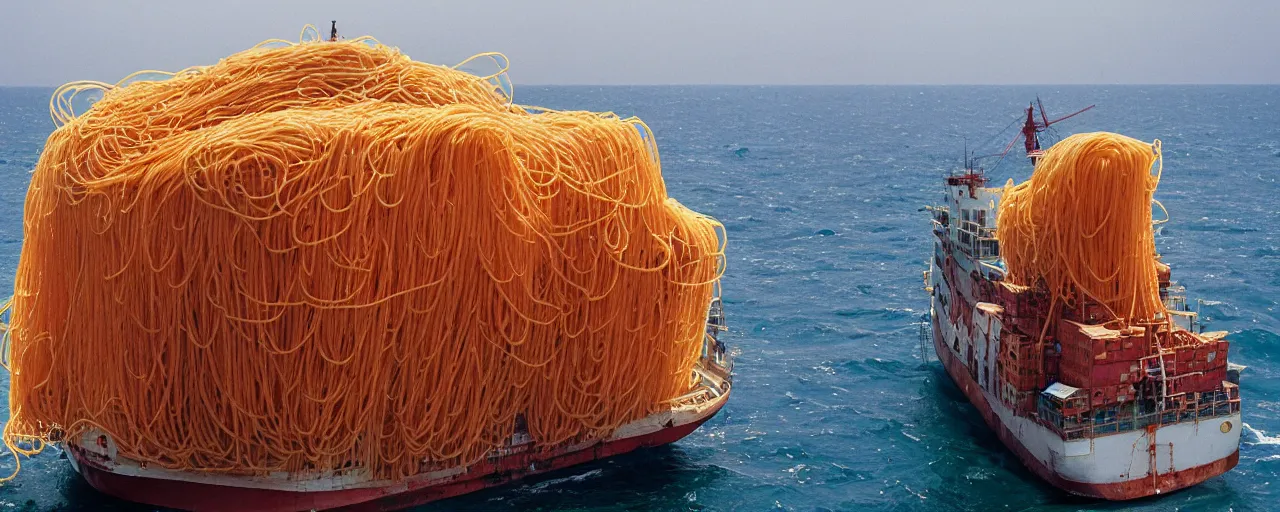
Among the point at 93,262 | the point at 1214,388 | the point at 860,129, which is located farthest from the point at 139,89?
the point at 860,129

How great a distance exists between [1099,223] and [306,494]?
15783 millimetres

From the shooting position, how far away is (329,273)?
63.2 ft

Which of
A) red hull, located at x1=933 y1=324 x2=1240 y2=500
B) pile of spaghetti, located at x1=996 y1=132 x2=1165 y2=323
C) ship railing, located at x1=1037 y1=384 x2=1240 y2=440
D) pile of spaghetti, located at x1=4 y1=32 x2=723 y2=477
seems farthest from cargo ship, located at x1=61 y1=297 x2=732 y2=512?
pile of spaghetti, located at x1=996 y1=132 x2=1165 y2=323

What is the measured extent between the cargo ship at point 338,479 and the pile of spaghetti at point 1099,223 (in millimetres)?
7782

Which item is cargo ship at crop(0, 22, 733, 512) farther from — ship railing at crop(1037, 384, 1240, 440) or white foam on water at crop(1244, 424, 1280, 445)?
white foam on water at crop(1244, 424, 1280, 445)

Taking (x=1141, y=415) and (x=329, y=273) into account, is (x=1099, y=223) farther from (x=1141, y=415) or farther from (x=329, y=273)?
(x=329, y=273)

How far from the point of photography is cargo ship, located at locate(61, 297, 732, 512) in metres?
20.7

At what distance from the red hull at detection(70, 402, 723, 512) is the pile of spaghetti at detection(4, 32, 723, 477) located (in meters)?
0.51

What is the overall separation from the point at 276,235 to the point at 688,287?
818 cm

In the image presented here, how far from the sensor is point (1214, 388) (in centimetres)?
2288

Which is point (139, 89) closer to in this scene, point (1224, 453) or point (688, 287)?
point (688, 287)

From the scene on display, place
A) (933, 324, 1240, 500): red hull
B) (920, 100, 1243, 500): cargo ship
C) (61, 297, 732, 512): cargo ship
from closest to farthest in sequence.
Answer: (61, 297, 732, 512): cargo ship
(920, 100, 1243, 500): cargo ship
(933, 324, 1240, 500): red hull

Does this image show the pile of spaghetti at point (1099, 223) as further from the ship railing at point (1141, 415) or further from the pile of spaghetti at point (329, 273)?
the pile of spaghetti at point (329, 273)

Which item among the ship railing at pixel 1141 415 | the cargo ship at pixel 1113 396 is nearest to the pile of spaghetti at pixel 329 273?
the cargo ship at pixel 1113 396
